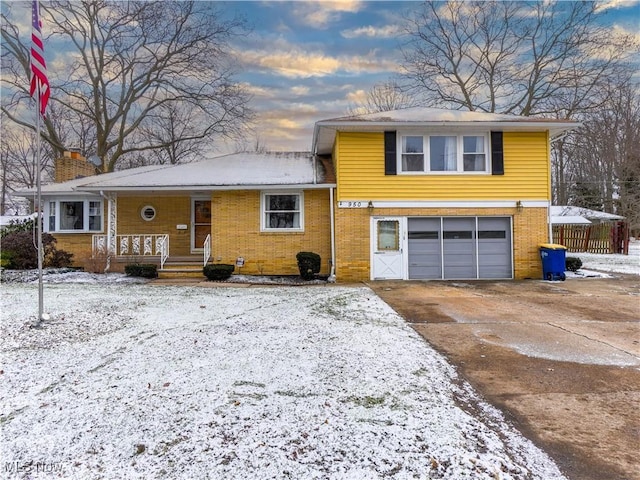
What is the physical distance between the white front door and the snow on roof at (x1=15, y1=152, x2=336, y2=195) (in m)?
2.41

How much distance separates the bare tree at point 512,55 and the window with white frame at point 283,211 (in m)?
18.6

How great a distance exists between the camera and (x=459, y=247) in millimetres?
12211

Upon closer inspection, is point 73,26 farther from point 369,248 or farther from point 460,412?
point 460,412

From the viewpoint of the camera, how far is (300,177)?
12773mm

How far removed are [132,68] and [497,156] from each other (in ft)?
73.8

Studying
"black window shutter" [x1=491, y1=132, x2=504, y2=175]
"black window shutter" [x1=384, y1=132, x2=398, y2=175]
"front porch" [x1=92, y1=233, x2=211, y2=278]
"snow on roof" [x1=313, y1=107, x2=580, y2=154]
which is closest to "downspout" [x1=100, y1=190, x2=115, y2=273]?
"front porch" [x1=92, y1=233, x2=211, y2=278]

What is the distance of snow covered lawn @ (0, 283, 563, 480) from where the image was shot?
7.84 ft

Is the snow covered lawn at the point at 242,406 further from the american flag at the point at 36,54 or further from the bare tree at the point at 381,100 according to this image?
the bare tree at the point at 381,100

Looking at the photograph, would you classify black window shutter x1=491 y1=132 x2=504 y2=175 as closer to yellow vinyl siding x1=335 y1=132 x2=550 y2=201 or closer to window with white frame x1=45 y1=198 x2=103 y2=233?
yellow vinyl siding x1=335 y1=132 x2=550 y2=201

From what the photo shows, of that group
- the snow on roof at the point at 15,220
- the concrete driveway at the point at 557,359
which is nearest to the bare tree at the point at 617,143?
the concrete driveway at the point at 557,359

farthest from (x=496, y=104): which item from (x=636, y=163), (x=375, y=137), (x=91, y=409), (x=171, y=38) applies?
(x=91, y=409)

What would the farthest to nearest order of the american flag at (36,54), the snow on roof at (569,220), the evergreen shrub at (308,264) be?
1. the snow on roof at (569,220)
2. the evergreen shrub at (308,264)
3. the american flag at (36,54)

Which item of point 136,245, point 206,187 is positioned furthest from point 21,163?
point 206,187

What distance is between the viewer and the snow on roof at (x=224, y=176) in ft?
40.4
